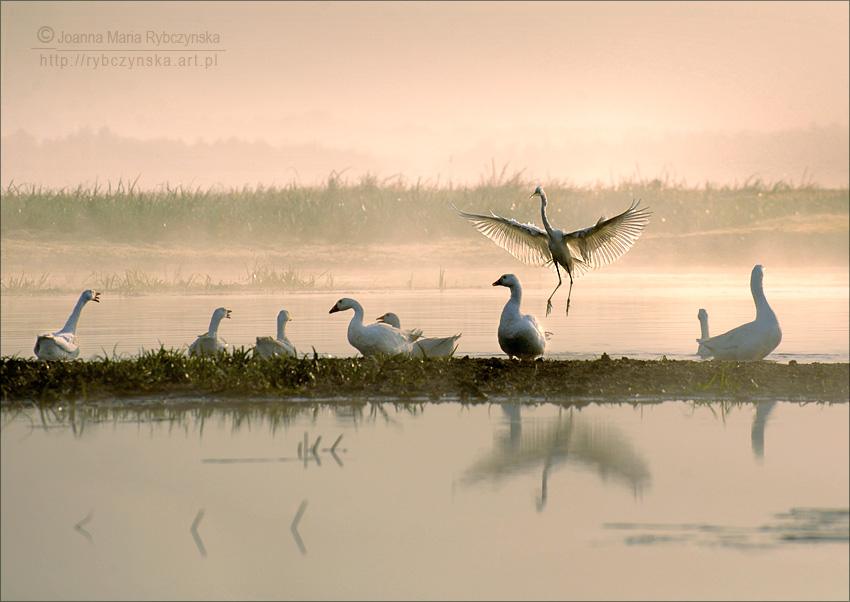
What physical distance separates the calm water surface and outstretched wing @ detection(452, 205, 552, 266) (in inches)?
50.3

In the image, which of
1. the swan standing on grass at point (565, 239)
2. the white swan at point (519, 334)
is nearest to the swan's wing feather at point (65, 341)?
the white swan at point (519, 334)

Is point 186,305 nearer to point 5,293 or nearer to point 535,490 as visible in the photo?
point 5,293

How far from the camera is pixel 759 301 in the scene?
41.4ft

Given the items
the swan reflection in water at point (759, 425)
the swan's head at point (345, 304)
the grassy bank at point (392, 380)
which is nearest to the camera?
the swan reflection in water at point (759, 425)

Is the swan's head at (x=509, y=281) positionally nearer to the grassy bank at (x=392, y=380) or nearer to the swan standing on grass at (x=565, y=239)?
the grassy bank at (x=392, y=380)

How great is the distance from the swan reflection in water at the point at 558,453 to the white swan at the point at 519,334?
11.1 ft

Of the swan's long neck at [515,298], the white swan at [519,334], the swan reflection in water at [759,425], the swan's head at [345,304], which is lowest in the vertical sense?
the swan reflection in water at [759,425]

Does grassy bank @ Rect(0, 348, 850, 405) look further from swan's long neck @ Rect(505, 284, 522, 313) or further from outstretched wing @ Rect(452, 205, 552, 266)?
outstretched wing @ Rect(452, 205, 552, 266)

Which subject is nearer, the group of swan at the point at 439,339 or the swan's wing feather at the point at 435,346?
the group of swan at the point at 439,339

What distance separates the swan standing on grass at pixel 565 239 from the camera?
1528 cm

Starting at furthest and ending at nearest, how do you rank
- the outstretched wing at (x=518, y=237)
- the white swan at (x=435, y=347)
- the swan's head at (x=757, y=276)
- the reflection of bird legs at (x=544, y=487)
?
1. the outstretched wing at (x=518, y=237)
2. the swan's head at (x=757, y=276)
3. the white swan at (x=435, y=347)
4. the reflection of bird legs at (x=544, y=487)

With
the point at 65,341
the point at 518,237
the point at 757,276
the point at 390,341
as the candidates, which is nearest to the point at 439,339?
the point at 390,341

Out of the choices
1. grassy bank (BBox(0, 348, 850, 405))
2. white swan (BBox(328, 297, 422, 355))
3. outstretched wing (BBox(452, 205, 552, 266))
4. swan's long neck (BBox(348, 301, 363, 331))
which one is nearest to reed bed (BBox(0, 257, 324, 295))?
outstretched wing (BBox(452, 205, 552, 266))

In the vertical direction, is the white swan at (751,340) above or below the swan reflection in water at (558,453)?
above
